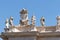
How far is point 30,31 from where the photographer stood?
1864cm

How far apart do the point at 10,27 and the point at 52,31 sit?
13.0ft

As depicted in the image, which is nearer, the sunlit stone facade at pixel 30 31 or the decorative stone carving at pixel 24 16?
the sunlit stone facade at pixel 30 31

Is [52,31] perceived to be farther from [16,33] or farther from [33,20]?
[16,33]

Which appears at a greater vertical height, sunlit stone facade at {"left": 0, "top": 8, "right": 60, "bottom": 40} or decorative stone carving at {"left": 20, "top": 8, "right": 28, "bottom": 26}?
decorative stone carving at {"left": 20, "top": 8, "right": 28, "bottom": 26}

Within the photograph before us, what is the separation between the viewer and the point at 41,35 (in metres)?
18.9

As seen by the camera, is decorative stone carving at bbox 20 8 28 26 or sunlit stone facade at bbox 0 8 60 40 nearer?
sunlit stone facade at bbox 0 8 60 40

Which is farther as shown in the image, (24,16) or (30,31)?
(24,16)

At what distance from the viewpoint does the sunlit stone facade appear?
18.6 metres

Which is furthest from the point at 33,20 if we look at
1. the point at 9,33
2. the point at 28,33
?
the point at 9,33

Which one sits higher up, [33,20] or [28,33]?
[33,20]

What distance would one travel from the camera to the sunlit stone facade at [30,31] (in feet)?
61.0

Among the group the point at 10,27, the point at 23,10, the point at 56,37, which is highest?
the point at 23,10

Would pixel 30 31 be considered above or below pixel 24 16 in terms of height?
below

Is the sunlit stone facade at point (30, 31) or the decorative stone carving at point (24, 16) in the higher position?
the decorative stone carving at point (24, 16)
